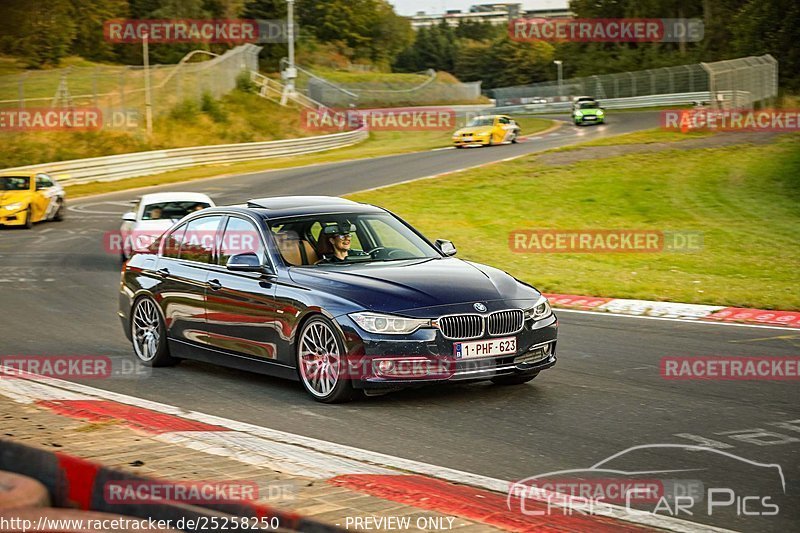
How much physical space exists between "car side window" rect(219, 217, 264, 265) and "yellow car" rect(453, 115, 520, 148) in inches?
1476

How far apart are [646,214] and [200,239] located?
17.4 meters

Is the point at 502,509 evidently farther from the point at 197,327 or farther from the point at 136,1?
the point at 136,1

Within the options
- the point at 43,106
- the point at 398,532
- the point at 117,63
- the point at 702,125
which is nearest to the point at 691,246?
the point at 398,532

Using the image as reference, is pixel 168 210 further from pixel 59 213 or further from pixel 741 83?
pixel 741 83

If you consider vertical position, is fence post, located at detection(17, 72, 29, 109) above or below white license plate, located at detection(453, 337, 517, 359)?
above

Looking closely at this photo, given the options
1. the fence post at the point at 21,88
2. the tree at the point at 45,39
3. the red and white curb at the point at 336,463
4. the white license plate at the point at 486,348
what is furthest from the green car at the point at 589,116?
the red and white curb at the point at 336,463

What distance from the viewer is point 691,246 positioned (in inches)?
843

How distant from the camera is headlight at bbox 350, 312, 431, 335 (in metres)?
8.45

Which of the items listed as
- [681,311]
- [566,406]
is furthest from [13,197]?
[566,406]

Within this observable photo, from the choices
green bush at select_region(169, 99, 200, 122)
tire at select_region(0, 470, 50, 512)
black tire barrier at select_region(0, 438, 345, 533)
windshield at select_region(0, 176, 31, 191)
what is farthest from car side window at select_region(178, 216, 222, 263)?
green bush at select_region(169, 99, 200, 122)

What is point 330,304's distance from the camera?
8680mm

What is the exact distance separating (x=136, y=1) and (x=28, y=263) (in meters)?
76.8

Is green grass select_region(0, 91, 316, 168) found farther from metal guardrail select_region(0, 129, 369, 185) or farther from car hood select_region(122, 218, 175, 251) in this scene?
car hood select_region(122, 218, 175, 251)

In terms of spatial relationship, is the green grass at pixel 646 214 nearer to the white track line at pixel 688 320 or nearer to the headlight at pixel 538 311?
the white track line at pixel 688 320
